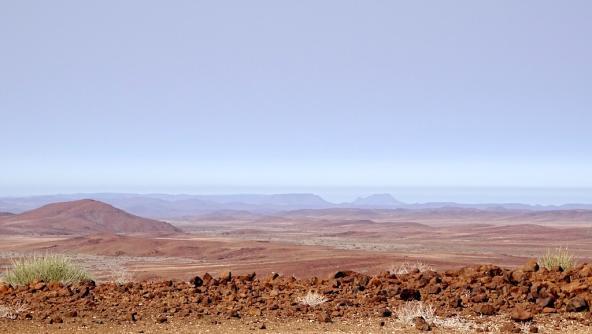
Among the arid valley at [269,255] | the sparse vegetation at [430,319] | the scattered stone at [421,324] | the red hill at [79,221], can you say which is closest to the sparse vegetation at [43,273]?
the arid valley at [269,255]

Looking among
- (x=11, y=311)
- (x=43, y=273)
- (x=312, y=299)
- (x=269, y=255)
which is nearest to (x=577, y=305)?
(x=312, y=299)

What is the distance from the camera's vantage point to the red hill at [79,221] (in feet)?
272

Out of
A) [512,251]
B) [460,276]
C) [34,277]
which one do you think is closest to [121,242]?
[512,251]

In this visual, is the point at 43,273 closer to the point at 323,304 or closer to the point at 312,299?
the point at 312,299

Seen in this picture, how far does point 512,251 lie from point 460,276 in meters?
36.8

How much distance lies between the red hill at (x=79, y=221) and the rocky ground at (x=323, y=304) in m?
72.2

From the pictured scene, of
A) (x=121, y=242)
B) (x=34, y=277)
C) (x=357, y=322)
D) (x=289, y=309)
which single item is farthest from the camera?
(x=121, y=242)

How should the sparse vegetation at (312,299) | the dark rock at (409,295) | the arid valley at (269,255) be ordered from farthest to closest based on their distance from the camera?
the dark rock at (409,295) < the sparse vegetation at (312,299) < the arid valley at (269,255)

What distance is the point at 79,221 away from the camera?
296 feet

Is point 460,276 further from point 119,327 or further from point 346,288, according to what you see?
point 119,327

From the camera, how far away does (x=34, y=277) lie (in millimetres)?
12555

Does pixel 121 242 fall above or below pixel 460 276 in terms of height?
below

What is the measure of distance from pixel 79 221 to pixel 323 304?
85.6m

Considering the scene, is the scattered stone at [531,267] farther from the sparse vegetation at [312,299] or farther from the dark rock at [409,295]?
the sparse vegetation at [312,299]
